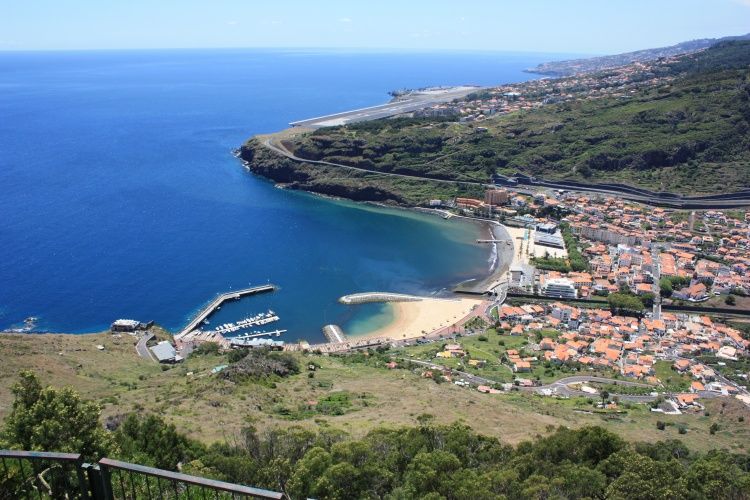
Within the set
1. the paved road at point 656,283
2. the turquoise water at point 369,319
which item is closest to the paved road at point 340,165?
the paved road at point 656,283

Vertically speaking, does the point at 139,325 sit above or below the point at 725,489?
below

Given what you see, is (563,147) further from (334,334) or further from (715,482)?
(715,482)

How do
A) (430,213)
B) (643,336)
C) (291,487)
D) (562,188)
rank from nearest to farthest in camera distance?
(291,487) < (643,336) < (430,213) < (562,188)

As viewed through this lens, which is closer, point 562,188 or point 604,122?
point 562,188

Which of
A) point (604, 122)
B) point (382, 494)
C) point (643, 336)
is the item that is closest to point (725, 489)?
point (382, 494)

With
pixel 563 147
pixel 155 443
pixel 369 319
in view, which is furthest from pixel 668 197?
pixel 155 443

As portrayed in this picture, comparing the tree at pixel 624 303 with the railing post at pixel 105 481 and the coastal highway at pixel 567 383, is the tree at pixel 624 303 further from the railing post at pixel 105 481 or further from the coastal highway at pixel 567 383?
the railing post at pixel 105 481

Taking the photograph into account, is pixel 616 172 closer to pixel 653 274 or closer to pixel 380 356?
pixel 653 274
